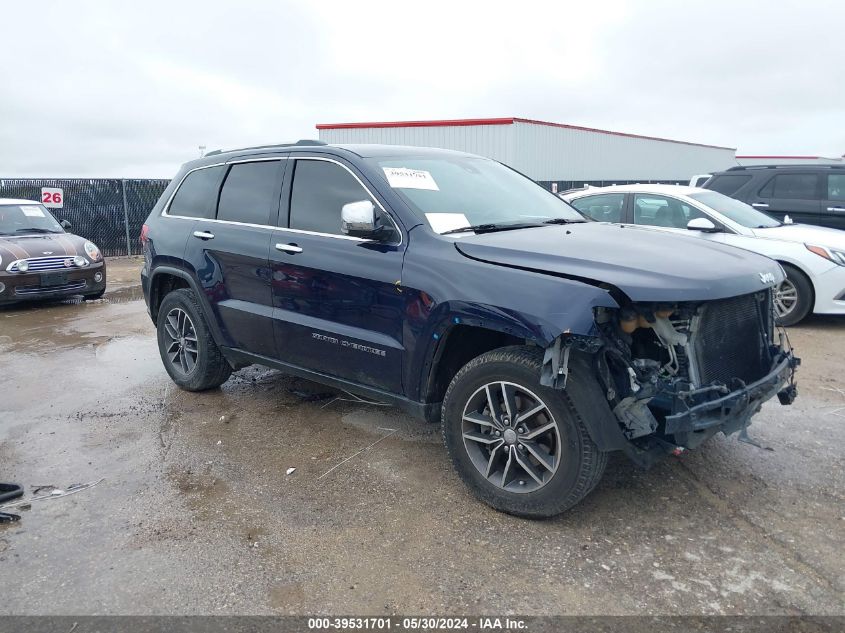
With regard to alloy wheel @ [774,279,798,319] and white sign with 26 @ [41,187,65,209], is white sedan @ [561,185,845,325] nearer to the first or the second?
alloy wheel @ [774,279,798,319]

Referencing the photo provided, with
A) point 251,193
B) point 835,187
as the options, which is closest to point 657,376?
point 251,193

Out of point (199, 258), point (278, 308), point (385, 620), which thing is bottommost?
point (385, 620)

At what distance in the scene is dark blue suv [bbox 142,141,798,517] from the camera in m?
3.06

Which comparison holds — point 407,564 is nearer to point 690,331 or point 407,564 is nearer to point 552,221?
point 690,331

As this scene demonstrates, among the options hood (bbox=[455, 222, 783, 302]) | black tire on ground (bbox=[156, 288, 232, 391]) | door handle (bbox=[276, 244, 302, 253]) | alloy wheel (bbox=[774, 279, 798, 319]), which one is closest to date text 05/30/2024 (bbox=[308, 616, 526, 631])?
hood (bbox=[455, 222, 783, 302])

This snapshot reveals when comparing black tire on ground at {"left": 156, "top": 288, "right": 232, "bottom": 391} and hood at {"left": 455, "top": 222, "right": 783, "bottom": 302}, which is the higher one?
hood at {"left": 455, "top": 222, "right": 783, "bottom": 302}

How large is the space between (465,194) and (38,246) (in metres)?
7.91

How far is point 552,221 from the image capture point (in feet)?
13.9

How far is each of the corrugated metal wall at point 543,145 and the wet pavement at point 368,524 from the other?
16008mm

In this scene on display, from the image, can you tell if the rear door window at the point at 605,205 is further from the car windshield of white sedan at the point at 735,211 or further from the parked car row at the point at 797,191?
the parked car row at the point at 797,191

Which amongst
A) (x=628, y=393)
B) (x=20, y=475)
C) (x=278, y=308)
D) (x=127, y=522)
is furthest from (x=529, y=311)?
(x=20, y=475)

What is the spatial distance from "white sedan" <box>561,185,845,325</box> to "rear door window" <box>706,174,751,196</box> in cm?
210

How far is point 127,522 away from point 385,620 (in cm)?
158

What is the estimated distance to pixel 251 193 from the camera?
4738 millimetres
